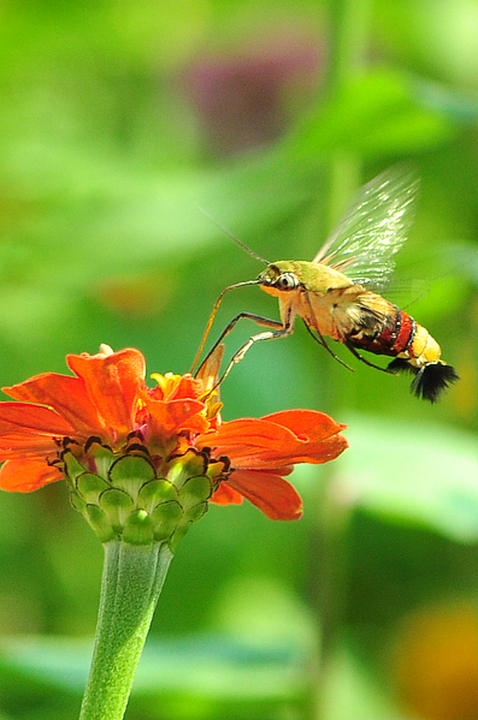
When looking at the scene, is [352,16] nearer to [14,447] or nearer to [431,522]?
[431,522]

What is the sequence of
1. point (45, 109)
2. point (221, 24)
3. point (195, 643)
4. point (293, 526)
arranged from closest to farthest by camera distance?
point (195, 643)
point (293, 526)
point (45, 109)
point (221, 24)

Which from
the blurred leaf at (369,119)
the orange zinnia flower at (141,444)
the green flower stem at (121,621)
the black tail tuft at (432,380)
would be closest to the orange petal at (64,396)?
the orange zinnia flower at (141,444)

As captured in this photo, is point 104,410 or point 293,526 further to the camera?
point 293,526

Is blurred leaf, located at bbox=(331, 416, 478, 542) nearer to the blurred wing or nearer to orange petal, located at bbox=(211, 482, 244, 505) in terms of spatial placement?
the blurred wing

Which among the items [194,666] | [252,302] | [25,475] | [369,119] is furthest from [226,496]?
[252,302]

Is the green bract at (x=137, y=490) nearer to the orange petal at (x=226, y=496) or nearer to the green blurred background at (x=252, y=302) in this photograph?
the orange petal at (x=226, y=496)

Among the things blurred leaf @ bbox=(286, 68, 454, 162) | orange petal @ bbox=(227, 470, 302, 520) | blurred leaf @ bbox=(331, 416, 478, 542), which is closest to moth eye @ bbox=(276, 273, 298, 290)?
orange petal @ bbox=(227, 470, 302, 520)

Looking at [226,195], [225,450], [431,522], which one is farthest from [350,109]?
[225,450]

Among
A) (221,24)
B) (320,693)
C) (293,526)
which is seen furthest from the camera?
(221,24)
